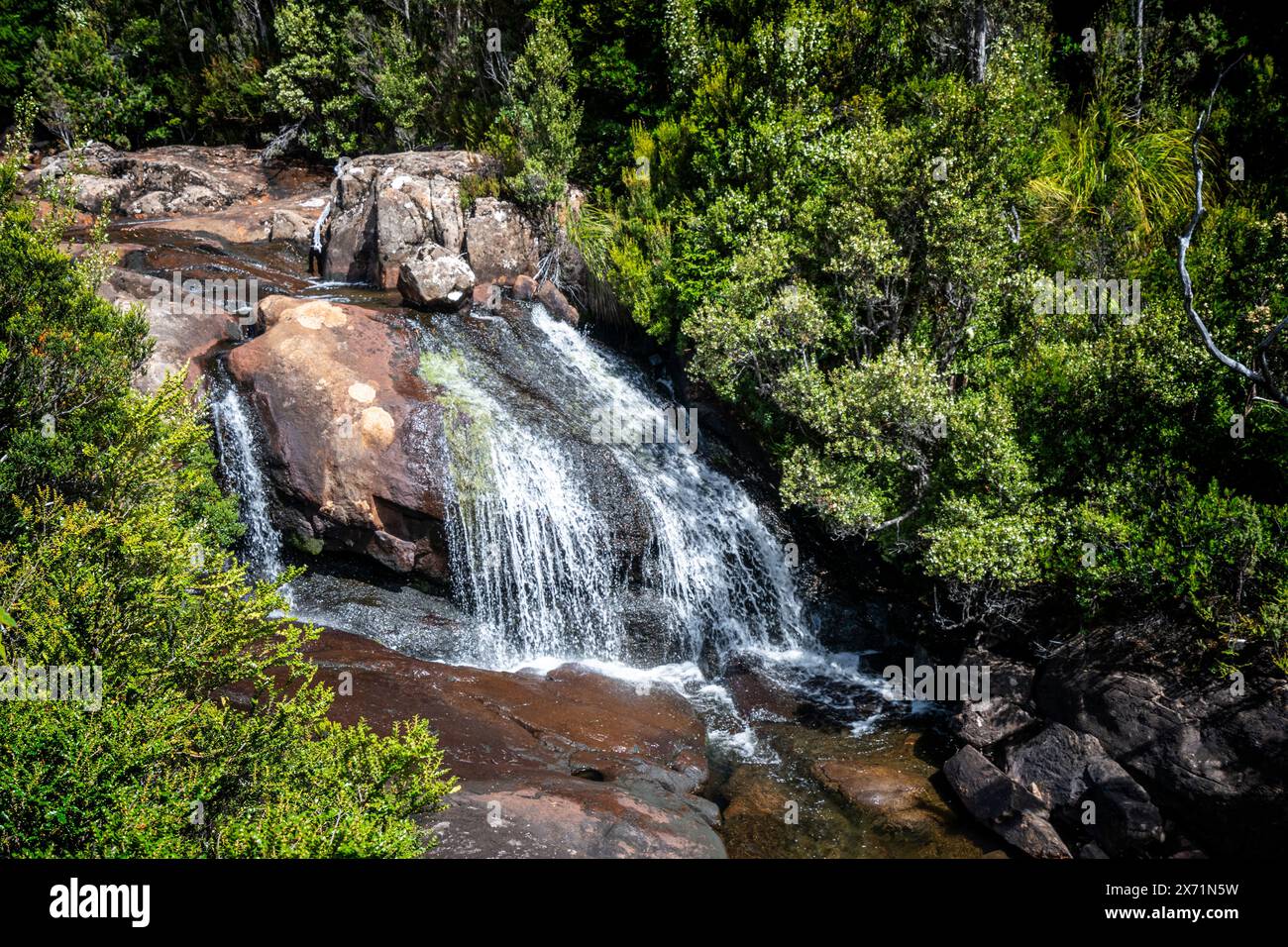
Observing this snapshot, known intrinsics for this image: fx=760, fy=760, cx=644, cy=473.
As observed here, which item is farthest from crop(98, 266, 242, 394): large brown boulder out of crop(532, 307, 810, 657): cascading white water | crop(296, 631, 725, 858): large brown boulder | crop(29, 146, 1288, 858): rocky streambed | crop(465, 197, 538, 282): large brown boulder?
crop(532, 307, 810, 657): cascading white water

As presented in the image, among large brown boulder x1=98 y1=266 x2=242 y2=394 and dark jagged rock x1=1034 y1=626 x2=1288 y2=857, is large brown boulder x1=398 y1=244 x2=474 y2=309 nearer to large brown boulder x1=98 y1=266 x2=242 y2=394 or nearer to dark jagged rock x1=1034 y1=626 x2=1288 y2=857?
large brown boulder x1=98 y1=266 x2=242 y2=394

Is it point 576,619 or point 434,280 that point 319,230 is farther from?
point 576,619

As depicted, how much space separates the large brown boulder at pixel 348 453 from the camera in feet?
44.0

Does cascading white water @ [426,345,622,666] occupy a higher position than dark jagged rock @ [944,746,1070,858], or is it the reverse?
cascading white water @ [426,345,622,666]

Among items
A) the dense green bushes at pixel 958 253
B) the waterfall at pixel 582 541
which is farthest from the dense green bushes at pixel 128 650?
the dense green bushes at pixel 958 253

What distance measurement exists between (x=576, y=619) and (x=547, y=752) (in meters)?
3.45

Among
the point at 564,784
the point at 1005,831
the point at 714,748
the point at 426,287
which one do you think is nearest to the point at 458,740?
the point at 564,784

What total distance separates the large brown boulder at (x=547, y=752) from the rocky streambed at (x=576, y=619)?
0.16 ft

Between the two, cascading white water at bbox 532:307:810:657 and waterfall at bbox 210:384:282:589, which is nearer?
waterfall at bbox 210:384:282:589

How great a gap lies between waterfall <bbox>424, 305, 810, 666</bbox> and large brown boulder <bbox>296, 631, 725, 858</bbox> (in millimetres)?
1139

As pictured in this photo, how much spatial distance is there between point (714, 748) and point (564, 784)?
10.1 ft

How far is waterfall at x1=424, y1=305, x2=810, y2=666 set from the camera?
45.0 ft

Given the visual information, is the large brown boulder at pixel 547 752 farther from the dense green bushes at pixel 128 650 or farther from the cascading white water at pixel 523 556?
the dense green bushes at pixel 128 650
